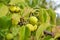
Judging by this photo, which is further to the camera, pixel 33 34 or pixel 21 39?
pixel 33 34

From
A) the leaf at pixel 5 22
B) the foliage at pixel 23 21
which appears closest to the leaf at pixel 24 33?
the foliage at pixel 23 21

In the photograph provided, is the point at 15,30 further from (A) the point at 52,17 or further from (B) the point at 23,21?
(A) the point at 52,17

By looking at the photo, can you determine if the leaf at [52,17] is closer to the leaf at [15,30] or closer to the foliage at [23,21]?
the foliage at [23,21]

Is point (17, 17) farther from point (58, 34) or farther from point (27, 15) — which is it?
point (58, 34)

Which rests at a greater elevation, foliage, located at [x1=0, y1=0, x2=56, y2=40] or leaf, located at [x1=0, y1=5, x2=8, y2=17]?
leaf, located at [x1=0, y1=5, x2=8, y2=17]

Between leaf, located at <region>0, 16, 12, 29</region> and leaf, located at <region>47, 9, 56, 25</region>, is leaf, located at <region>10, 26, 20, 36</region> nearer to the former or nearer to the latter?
leaf, located at <region>0, 16, 12, 29</region>

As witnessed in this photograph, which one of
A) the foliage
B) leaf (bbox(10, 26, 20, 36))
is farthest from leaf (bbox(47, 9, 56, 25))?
leaf (bbox(10, 26, 20, 36))

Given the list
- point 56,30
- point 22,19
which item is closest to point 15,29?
point 22,19

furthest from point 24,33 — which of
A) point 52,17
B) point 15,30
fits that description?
point 52,17

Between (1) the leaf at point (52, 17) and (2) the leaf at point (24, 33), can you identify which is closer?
(2) the leaf at point (24, 33)
